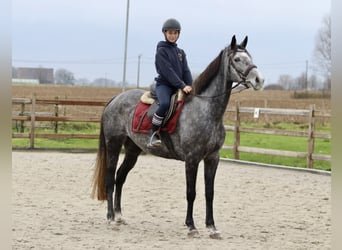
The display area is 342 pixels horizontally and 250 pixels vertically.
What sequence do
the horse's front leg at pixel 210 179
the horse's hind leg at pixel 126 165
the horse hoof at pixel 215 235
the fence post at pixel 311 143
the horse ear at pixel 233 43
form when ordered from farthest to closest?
the fence post at pixel 311 143, the horse's hind leg at pixel 126 165, the horse's front leg at pixel 210 179, the horse hoof at pixel 215 235, the horse ear at pixel 233 43

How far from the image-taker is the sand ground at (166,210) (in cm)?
442

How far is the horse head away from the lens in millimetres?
4262

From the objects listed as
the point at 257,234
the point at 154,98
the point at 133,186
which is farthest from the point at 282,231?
the point at 133,186

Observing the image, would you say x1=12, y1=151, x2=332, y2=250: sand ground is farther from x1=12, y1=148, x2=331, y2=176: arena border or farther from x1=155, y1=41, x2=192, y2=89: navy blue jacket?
x1=155, y1=41, x2=192, y2=89: navy blue jacket

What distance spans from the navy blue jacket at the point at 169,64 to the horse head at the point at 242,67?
0.50 metres

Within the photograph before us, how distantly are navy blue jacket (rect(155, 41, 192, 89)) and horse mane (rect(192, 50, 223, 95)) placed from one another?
141mm

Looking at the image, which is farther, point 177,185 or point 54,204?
point 177,185

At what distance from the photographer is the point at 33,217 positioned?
17.4 ft

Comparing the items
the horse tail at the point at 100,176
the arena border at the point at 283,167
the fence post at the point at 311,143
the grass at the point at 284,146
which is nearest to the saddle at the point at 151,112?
the horse tail at the point at 100,176

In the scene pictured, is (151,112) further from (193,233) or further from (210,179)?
(193,233)

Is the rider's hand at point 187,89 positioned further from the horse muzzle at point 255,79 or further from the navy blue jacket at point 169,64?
the horse muzzle at point 255,79

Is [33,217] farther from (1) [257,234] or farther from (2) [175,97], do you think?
(1) [257,234]

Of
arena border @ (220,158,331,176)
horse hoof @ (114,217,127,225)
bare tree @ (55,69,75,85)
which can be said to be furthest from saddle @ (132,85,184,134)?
bare tree @ (55,69,75,85)

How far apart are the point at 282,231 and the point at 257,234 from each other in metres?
0.32
